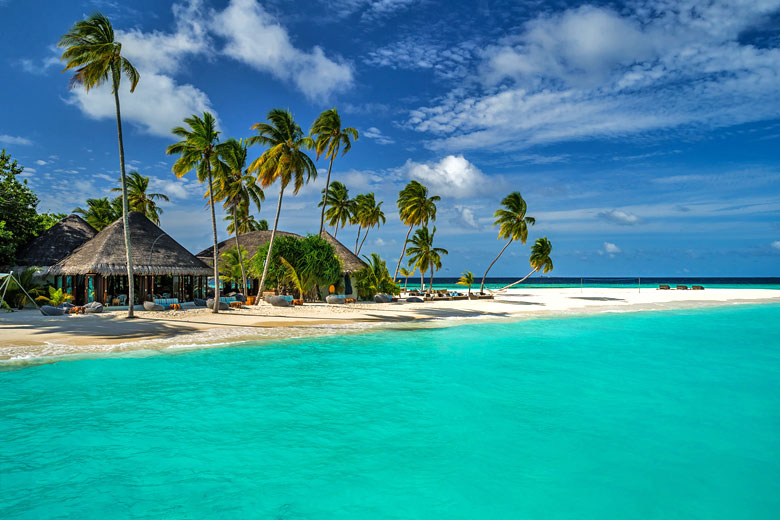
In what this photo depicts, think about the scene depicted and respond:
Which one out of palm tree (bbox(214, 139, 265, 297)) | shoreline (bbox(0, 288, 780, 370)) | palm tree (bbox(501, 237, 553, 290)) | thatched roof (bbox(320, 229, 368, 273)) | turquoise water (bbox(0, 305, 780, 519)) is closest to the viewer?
turquoise water (bbox(0, 305, 780, 519))

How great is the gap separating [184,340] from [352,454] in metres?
10.5

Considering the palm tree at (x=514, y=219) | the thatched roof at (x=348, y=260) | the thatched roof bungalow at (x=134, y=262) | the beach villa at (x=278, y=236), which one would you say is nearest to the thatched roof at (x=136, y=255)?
the thatched roof bungalow at (x=134, y=262)

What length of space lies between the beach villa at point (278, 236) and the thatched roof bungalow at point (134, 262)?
15.8 ft

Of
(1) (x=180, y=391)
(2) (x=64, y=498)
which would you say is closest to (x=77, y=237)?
(1) (x=180, y=391)

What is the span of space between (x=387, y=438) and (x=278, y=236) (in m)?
25.1

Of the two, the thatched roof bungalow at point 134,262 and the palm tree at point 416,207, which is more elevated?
the palm tree at point 416,207

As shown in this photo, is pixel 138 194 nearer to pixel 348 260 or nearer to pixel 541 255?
pixel 348 260

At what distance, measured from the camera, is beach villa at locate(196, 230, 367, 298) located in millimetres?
31375

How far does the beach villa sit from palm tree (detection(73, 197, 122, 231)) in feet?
28.2

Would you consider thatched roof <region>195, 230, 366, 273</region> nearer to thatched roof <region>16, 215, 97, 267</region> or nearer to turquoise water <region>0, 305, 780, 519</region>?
thatched roof <region>16, 215, 97, 267</region>

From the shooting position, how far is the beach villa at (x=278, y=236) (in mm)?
31375

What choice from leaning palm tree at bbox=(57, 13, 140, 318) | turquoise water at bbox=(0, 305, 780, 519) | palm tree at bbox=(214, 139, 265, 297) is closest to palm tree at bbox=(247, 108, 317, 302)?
palm tree at bbox=(214, 139, 265, 297)

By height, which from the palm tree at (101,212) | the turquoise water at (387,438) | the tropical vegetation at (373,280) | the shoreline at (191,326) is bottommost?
the turquoise water at (387,438)

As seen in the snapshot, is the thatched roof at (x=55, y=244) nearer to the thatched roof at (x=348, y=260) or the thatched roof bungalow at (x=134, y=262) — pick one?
the thatched roof bungalow at (x=134, y=262)
